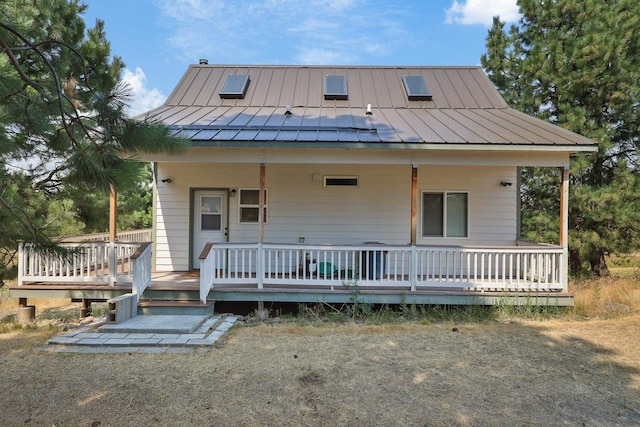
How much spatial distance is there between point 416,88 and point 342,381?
9.13 meters

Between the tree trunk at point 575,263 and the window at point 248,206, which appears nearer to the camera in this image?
the window at point 248,206

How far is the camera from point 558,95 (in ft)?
36.4

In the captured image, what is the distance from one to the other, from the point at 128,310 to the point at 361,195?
5.68 meters

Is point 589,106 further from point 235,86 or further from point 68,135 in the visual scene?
point 68,135

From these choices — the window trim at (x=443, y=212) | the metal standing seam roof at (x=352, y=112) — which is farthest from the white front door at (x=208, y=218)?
the window trim at (x=443, y=212)

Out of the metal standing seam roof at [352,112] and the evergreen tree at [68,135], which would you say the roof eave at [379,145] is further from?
the evergreen tree at [68,135]

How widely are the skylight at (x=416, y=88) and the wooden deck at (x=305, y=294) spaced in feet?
19.3

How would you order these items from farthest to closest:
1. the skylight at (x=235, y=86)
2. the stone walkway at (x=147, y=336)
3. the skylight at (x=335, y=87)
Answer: the skylight at (x=335, y=87)
the skylight at (x=235, y=86)
the stone walkway at (x=147, y=336)

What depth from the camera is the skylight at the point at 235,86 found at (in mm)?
10648

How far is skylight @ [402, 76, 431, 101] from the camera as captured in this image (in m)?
10.7

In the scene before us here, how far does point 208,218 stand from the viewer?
9.43 meters

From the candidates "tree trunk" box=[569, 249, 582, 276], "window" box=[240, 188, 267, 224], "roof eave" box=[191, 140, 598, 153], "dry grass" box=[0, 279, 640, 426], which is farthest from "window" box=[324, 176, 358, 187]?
"tree trunk" box=[569, 249, 582, 276]

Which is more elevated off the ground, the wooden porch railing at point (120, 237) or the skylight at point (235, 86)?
the skylight at point (235, 86)

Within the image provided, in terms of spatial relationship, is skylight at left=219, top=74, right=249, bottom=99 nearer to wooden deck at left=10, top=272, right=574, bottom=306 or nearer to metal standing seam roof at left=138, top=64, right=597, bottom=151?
metal standing seam roof at left=138, top=64, right=597, bottom=151
